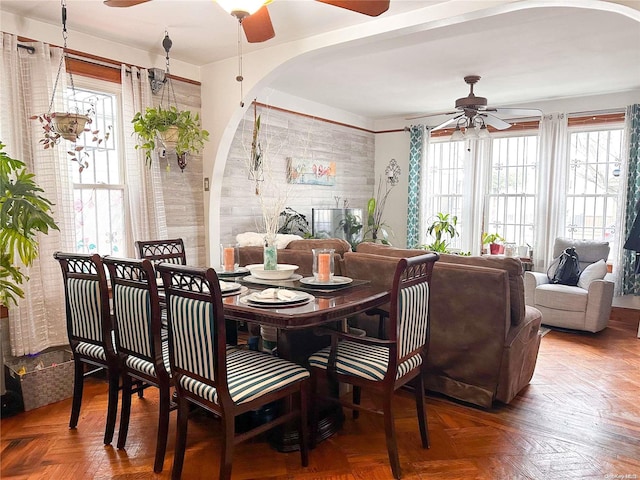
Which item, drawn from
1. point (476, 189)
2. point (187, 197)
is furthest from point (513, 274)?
point (476, 189)

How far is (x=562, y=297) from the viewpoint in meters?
4.64

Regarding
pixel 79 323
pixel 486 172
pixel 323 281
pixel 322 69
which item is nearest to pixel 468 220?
pixel 486 172

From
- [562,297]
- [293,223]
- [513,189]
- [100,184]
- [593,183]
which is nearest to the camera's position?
[100,184]

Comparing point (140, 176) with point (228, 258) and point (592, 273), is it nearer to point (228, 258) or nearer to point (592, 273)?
point (228, 258)

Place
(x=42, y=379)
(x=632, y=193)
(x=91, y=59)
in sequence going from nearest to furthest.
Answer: (x=42, y=379), (x=91, y=59), (x=632, y=193)

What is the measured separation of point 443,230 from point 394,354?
15.4ft

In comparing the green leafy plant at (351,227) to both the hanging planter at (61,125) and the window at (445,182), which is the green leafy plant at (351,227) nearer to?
the window at (445,182)

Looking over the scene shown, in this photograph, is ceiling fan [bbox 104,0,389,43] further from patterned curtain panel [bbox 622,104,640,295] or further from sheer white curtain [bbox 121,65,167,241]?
patterned curtain panel [bbox 622,104,640,295]

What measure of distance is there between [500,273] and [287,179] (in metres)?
3.29

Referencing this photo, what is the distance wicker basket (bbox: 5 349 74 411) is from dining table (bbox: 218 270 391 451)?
4.10 ft

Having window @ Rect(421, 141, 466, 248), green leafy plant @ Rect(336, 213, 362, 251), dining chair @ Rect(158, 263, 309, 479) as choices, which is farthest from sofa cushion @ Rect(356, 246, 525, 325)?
window @ Rect(421, 141, 466, 248)

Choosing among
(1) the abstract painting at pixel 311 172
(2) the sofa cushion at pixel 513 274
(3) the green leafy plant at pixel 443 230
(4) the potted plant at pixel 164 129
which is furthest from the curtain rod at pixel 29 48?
(3) the green leafy plant at pixel 443 230

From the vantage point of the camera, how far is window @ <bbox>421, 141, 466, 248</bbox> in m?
6.62

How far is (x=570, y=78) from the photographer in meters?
4.74
